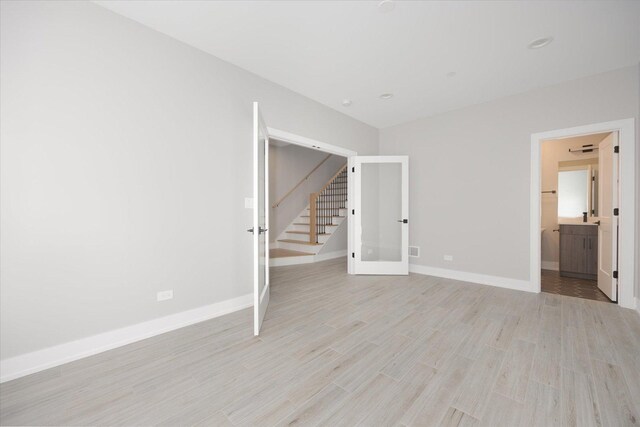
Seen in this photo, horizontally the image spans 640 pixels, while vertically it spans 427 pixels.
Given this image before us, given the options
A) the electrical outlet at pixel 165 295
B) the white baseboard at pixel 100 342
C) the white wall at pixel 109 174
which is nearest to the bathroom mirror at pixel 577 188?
the white wall at pixel 109 174

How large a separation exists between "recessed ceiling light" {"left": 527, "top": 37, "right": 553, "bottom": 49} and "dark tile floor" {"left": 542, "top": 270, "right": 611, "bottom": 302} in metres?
3.29

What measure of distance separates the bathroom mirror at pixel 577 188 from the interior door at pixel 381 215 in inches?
133

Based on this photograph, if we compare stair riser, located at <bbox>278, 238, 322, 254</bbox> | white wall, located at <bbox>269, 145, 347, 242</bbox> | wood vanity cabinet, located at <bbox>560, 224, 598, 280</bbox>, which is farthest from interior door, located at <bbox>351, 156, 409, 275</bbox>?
wood vanity cabinet, located at <bbox>560, 224, 598, 280</bbox>

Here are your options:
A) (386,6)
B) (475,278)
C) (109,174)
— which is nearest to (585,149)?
(475,278)

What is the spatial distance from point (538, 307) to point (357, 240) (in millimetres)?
2643

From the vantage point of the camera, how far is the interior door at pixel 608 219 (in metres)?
3.25

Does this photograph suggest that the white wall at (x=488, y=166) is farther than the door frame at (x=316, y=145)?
No

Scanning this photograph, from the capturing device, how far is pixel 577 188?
5.07 m

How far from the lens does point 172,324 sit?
8.48 feet

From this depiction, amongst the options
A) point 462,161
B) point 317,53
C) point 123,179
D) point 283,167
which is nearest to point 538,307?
point 462,161

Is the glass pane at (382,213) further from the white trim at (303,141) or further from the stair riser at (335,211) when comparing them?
the stair riser at (335,211)

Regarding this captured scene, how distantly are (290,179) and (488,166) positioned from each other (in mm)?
4781

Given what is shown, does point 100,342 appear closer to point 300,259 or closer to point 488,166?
point 300,259

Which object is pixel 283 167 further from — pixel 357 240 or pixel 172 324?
pixel 172 324
